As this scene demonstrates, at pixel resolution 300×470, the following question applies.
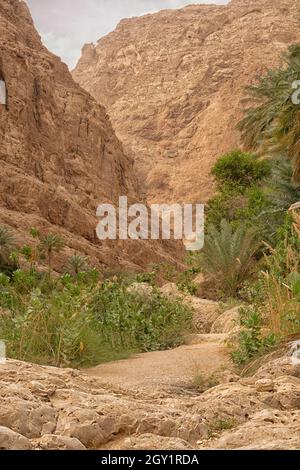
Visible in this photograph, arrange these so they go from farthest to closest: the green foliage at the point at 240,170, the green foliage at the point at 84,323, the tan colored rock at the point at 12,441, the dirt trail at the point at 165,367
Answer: the green foliage at the point at 240,170 < the green foliage at the point at 84,323 < the dirt trail at the point at 165,367 < the tan colored rock at the point at 12,441

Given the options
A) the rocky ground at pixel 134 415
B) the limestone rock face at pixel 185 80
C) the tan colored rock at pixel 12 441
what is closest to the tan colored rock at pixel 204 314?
the rocky ground at pixel 134 415

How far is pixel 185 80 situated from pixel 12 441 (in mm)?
77192

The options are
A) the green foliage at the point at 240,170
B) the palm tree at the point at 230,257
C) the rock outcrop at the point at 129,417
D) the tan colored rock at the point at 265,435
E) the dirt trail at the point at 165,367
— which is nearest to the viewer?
the tan colored rock at the point at 265,435

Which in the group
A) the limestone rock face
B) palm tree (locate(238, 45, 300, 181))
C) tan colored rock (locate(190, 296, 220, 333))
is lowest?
tan colored rock (locate(190, 296, 220, 333))

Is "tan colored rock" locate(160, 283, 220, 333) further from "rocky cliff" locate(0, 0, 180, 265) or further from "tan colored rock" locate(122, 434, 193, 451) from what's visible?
"rocky cliff" locate(0, 0, 180, 265)

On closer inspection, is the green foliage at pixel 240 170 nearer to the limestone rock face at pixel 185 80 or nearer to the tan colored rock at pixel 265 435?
the tan colored rock at pixel 265 435

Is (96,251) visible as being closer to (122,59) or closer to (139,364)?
(139,364)

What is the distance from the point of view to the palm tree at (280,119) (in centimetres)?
1169

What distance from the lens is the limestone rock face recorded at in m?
68.8

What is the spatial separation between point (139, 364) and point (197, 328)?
4280mm

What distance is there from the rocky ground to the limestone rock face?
5984cm

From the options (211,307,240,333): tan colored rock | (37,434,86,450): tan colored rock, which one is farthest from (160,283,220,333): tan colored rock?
(37,434,86,450): tan colored rock

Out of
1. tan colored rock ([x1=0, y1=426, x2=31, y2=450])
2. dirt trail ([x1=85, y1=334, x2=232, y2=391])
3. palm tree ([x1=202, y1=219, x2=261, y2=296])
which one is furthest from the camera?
palm tree ([x1=202, y1=219, x2=261, y2=296])

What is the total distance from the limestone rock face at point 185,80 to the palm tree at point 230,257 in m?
47.4
